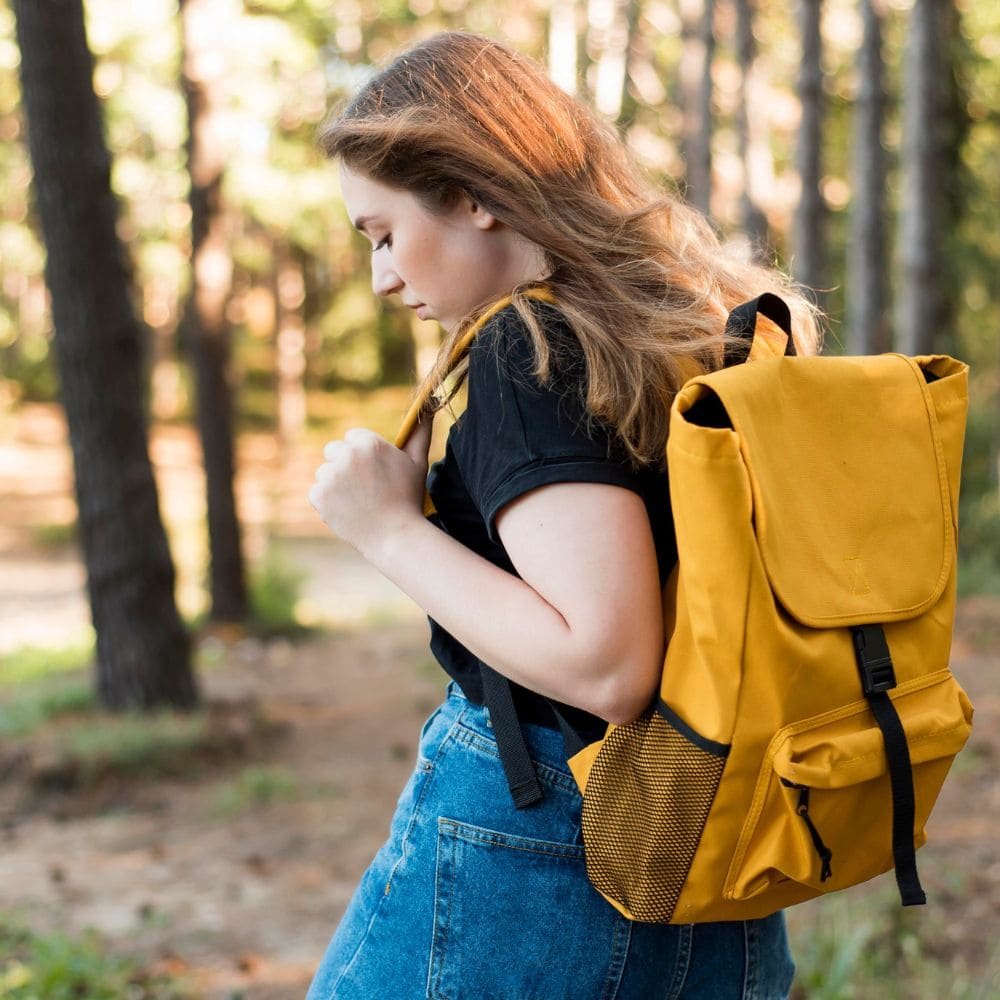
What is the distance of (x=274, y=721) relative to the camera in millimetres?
6730

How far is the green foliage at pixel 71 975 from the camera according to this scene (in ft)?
11.0

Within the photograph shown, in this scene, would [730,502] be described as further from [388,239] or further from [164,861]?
[164,861]

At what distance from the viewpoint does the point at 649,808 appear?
4.25 feet

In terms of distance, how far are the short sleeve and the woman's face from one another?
0.39ft

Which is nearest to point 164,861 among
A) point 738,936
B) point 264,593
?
point 738,936

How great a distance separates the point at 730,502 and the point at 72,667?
8.78m

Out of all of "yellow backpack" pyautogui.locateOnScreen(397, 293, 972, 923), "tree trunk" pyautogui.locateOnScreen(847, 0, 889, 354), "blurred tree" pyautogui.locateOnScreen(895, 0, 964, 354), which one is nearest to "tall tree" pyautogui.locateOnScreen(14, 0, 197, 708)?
"yellow backpack" pyautogui.locateOnScreen(397, 293, 972, 923)

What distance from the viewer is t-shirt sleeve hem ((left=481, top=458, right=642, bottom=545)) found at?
4.07ft

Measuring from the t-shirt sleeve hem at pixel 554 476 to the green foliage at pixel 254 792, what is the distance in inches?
173

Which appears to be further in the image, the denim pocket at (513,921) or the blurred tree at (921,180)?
the blurred tree at (921,180)

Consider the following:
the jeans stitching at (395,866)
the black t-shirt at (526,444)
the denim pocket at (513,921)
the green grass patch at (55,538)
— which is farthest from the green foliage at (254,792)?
the green grass patch at (55,538)

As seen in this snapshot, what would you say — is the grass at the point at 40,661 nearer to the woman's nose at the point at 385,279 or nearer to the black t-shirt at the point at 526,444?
the woman's nose at the point at 385,279

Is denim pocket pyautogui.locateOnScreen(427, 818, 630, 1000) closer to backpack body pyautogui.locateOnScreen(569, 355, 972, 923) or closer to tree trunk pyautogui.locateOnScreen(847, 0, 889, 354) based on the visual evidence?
backpack body pyautogui.locateOnScreen(569, 355, 972, 923)

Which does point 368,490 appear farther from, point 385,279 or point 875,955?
point 875,955
